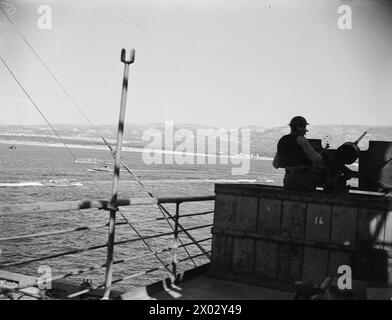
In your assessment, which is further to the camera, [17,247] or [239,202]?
[17,247]

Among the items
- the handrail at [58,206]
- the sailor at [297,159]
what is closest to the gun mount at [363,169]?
the sailor at [297,159]

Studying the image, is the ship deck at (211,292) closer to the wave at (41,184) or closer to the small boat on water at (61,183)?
the wave at (41,184)

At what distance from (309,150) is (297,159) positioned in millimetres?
241

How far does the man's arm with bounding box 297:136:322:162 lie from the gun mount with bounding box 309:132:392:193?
219mm

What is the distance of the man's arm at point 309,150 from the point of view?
5211 mm

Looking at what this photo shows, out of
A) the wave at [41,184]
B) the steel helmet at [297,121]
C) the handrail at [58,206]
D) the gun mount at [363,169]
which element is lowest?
the wave at [41,184]

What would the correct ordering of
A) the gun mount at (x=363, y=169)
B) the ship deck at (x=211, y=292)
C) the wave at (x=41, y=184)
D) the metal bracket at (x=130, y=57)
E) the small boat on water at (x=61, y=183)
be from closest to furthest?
the metal bracket at (x=130, y=57) < the ship deck at (x=211, y=292) < the gun mount at (x=363, y=169) < the wave at (x=41, y=184) < the small boat on water at (x=61, y=183)

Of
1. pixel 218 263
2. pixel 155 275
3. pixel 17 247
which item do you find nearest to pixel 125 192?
pixel 17 247

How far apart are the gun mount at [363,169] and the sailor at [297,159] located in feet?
0.53

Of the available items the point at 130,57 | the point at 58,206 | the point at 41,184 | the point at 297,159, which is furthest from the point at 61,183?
the point at 58,206

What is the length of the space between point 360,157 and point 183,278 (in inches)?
114

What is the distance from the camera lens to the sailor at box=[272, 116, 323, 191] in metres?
5.29

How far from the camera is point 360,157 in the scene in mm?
5555
